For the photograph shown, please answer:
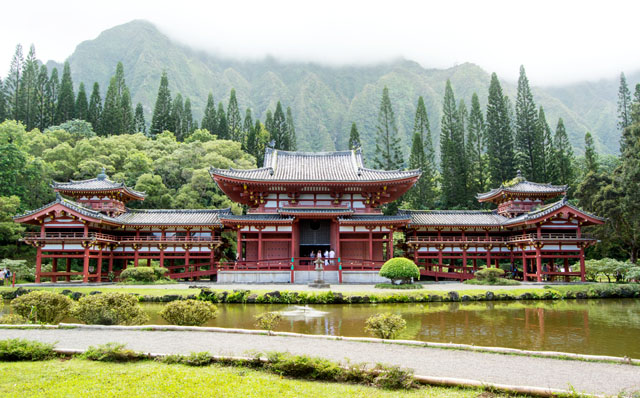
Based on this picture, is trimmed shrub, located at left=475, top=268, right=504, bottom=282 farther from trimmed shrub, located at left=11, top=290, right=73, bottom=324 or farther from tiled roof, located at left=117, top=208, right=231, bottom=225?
trimmed shrub, located at left=11, top=290, right=73, bottom=324

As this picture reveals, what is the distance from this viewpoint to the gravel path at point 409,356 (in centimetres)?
661

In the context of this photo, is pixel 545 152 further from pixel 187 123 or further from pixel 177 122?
pixel 177 122

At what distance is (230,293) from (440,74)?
12665 cm

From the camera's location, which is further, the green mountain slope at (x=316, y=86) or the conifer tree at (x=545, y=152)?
the green mountain slope at (x=316, y=86)

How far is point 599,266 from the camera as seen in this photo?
24.5m

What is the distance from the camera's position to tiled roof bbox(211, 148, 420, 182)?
28188 mm

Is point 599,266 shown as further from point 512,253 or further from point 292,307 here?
point 292,307

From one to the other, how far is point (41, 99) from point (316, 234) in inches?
1958

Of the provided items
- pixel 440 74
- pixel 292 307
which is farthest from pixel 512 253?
pixel 440 74

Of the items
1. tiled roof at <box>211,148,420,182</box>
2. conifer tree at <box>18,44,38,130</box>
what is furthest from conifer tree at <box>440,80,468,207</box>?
conifer tree at <box>18,44,38,130</box>

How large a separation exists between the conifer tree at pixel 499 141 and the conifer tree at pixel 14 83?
200ft

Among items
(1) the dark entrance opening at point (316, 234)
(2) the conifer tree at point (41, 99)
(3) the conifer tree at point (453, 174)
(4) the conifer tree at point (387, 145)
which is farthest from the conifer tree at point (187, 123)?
(1) the dark entrance opening at point (316, 234)

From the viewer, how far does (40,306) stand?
448 inches

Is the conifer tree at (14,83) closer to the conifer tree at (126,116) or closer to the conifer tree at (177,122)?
the conifer tree at (126,116)
